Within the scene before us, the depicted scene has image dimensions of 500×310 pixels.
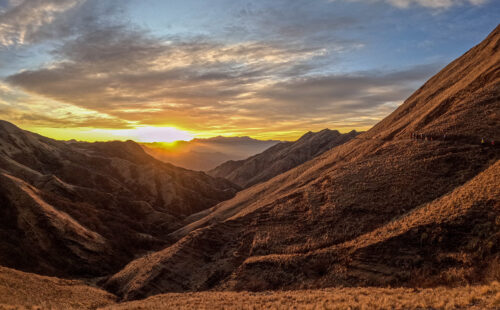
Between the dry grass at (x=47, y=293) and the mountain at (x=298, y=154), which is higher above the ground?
the mountain at (x=298, y=154)

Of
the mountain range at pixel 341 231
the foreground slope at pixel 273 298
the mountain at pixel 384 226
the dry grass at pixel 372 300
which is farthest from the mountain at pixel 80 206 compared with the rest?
the dry grass at pixel 372 300

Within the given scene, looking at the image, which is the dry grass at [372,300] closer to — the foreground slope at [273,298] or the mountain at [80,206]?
the foreground slope at [273,298]

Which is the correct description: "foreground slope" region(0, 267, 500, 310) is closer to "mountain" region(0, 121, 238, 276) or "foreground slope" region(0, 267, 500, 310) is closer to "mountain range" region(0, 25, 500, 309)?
"mountain range" region(0, 25, 500, 309)

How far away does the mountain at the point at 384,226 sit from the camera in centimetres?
2322

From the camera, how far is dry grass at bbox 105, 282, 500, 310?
47.3 ft

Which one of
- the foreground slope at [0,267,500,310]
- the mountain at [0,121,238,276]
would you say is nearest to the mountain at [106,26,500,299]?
the foreground slope at [0,267,500,310]

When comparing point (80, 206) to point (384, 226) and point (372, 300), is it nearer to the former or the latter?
point (384, 226)

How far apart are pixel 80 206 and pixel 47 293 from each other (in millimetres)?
39747

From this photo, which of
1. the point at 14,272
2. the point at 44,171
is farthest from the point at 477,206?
the point at 44,171

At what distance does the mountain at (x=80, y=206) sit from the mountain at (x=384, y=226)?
1391 centimetres

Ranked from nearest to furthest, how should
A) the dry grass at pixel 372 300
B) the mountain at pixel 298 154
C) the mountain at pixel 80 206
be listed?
the dry grass at pixel 372 300
the mountain at pixel 80 206
the mountain at pixel 298 154

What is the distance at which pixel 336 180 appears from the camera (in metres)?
42.0

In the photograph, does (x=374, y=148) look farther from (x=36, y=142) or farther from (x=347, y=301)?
(x=36, y=142)

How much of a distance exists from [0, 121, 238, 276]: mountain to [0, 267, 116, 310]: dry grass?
1136 cm
